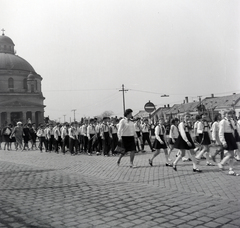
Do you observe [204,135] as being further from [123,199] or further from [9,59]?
[9,59]

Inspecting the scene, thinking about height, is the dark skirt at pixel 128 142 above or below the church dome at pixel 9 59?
below

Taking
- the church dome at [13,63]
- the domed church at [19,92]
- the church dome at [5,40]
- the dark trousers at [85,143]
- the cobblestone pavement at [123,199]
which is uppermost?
the church dome at [5,40]

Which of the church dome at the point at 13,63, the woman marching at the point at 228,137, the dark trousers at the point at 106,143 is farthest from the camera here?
the church dome at the point at 13,63

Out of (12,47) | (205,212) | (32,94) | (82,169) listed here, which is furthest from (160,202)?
(12,47)

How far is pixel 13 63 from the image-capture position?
7856 cm

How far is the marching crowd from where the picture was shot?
8.77 meters

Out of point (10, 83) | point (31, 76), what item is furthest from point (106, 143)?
point (10, 83)

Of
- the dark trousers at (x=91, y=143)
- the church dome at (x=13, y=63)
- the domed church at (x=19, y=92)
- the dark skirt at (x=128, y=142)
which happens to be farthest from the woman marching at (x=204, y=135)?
the church dome at (x=13, y=63)

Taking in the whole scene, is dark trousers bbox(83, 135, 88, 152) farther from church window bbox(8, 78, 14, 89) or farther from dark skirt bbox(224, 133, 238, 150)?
church window bbox(8, 78, 14, 89)

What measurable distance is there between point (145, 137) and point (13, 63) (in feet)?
230

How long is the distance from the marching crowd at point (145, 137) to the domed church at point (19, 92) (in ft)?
175

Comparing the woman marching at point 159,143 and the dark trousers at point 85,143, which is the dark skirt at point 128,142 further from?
the dark trousers at point 85,143

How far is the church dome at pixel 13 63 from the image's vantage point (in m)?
77.0

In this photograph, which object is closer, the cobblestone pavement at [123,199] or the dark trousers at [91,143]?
the cobblestone pavement at [123,199]
